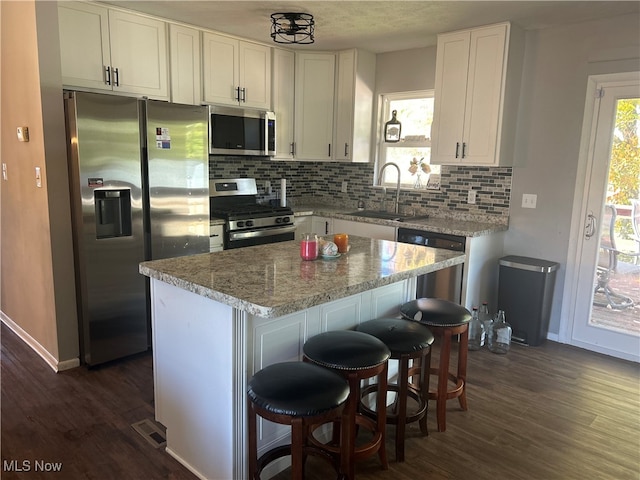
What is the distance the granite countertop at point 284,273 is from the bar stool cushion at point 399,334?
0.27 meters

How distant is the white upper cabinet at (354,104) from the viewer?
14.6ft

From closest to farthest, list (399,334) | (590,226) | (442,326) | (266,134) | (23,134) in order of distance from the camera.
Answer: (399,334) < (442,326) < (23,134) < (590,226) < (266,134)

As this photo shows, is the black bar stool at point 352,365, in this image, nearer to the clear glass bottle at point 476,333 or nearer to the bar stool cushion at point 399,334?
the bar stool cushion at point 399,334

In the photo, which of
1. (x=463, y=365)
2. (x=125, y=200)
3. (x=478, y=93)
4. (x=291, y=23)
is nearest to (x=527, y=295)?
(x=463, y=365)

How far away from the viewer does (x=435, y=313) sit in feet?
8.13

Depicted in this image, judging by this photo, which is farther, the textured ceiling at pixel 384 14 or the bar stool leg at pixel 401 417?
the textured ceiling at pixel 384 14

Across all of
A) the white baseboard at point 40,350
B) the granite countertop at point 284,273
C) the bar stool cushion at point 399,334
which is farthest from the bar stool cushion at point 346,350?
the white baseboard at point 40,350

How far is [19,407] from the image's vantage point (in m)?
2.62

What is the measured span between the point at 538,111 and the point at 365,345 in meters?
2.78

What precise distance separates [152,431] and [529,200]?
325 cm

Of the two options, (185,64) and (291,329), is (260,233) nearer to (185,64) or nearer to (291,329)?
(185,64)

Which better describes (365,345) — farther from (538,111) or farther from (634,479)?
(538,111)

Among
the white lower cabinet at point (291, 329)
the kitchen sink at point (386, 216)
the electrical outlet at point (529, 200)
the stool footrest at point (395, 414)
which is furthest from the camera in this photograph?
the kitchen sink at point (386, 216)

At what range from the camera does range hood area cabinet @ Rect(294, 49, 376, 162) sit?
4488mm
